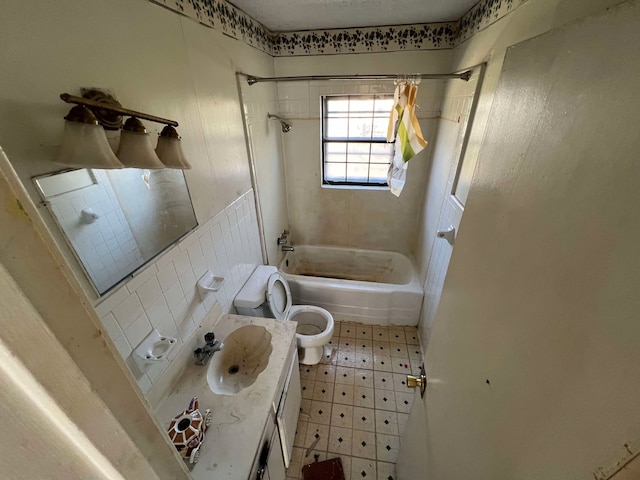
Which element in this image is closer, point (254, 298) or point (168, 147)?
point (168, 147)

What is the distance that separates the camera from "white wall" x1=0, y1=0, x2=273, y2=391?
63 cm

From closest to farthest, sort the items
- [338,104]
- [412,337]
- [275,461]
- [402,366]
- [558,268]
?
[558,268] < [275,461] < [402,366] < [412,337] < [338,104]

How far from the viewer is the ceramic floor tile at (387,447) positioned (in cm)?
152

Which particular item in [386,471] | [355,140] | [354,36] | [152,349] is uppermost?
[354,36]

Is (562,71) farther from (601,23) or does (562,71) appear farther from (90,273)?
(90,273)

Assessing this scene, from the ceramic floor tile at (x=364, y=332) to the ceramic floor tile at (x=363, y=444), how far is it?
0.75 meters

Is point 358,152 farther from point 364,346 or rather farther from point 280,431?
point 280,431

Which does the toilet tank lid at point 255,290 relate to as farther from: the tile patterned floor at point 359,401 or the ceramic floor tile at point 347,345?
the ceramic floor tile at point 347,345

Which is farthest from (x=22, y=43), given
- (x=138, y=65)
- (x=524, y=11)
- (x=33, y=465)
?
(x=524, y=11)

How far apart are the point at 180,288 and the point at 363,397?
145cm

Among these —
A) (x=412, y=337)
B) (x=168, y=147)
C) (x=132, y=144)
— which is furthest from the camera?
(x=412, y=337)

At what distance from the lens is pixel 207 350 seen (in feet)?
4.08

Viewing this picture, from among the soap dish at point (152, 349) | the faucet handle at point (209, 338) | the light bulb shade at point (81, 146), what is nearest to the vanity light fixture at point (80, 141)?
the light bulb shade at point (81, 146)

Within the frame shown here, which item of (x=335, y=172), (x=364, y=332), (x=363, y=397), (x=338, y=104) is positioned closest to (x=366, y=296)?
(x=364, y=332)
